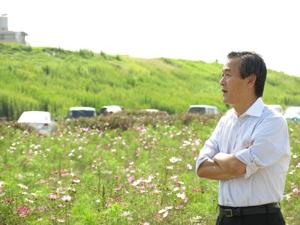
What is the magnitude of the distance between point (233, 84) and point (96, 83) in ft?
118

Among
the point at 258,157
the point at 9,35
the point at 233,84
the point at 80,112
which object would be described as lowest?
the point at 9,35

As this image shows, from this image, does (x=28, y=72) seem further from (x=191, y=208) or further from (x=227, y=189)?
(x=227, y=189)

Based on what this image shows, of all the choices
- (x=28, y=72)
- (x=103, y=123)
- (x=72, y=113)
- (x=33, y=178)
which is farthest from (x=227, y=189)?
(x=28, y=72)

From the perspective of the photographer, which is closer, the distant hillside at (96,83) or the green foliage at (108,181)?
the green foliage at (108,181)

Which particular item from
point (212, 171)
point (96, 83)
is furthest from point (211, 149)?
point (96, 83)

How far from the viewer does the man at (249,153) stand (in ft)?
10.8

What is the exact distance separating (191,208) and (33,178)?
2577 mm

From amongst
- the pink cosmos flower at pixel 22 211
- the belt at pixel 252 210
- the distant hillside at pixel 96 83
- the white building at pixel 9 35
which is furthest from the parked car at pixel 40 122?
the white building at pixel 9 35

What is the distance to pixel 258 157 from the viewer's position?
3.28 metres

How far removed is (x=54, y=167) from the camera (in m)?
9.66

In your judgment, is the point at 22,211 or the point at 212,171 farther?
the point at 22,211

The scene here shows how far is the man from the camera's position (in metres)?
3.31

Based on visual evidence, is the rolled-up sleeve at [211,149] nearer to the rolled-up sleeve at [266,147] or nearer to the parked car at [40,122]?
the rolled-up sleeve at [266,147]

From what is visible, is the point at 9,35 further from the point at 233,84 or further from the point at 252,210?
the point at 252,210
